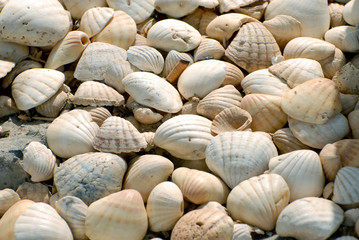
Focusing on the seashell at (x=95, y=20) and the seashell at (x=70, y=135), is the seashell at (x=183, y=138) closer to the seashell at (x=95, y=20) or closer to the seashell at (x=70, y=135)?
the seashell at (x=70, y=135)

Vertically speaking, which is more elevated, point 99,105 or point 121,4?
point 121,4

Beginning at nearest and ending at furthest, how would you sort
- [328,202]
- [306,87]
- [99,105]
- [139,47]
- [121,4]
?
[328,202] → [306,87] → [99,105] → [139,47] → [121,4]

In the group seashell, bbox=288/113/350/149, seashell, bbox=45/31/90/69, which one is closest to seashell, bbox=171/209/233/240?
seashell, bbox=288/113/350/149

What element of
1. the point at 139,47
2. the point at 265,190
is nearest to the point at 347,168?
the point at 265,190

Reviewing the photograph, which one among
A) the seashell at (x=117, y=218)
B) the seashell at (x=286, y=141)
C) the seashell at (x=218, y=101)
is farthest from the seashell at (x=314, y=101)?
the seashell at (x=117, y=218)

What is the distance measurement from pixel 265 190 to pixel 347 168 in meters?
0.47

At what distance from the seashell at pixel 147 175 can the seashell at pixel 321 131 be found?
0.80 metres

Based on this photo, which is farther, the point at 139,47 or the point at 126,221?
the point at 139,47

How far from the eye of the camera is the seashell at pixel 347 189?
2.50 metres

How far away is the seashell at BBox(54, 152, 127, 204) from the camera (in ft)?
9.11

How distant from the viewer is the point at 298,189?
264 cm

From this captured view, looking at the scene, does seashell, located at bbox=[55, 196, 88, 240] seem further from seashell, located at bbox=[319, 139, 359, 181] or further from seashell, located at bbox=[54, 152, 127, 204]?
seashell, located at bbox=[319, 139, 359, 181]

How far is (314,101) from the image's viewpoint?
9.48 feet

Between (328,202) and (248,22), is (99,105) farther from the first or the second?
(328,202)
